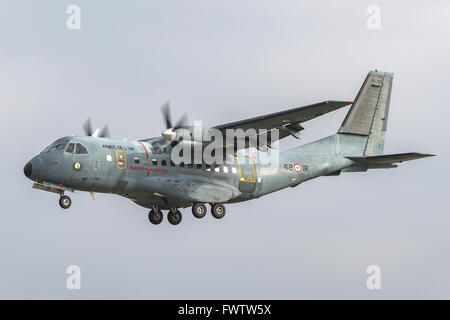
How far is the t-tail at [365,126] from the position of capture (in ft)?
116

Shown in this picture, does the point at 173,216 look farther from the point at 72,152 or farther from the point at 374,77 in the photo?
the point at 374,77

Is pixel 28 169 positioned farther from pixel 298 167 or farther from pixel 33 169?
pixel 298 167

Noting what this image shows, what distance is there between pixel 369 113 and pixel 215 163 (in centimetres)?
695

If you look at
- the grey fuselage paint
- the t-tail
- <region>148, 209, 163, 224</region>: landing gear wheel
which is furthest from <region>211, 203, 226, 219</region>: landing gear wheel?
the t-tail

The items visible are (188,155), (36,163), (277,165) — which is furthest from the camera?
(277,165)

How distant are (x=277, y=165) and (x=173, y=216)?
4.22 meters

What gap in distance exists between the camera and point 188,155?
3197 cm

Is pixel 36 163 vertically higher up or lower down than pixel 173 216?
higher up

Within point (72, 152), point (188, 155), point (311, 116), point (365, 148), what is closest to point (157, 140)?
point (188, 155)

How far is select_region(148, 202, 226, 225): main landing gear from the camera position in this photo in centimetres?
3203

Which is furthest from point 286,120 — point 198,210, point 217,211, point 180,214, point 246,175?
point 180,214

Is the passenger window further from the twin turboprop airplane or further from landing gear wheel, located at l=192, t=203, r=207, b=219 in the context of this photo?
landing gear wheel, located at l=192, t=203, r=207, b=219

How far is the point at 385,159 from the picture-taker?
1304 inches

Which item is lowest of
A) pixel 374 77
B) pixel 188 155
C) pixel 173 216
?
pixel 173 216
